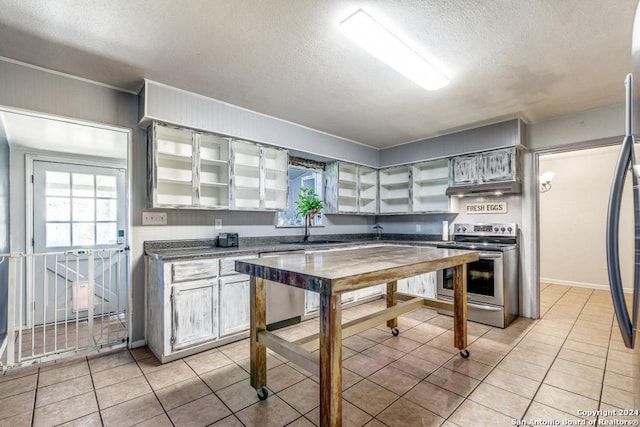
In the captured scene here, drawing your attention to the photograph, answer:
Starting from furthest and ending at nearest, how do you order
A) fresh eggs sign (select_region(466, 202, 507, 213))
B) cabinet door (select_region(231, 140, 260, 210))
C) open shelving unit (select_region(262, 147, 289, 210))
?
fresh eggs sign (select_region(466, 202, 507, 213)), open shelving unit (select_region(262, 147, 289, 210)), cabinet door (select_region(231, 140, 260, 210))

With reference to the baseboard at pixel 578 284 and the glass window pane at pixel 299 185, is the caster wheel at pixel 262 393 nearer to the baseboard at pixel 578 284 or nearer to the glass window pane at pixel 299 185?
the glass window pane at pixel 299 185

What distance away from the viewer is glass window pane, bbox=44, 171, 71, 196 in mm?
3789

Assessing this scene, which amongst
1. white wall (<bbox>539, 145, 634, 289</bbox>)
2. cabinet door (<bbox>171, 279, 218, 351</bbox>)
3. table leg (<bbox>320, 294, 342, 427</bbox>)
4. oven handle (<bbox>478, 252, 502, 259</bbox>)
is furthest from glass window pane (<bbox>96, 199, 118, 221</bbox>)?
white wall (<bbox>539, 145, 634, 289</bbox>)

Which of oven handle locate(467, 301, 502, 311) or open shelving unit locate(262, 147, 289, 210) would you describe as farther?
open shelving unit locate(262, 147, 289, 210)

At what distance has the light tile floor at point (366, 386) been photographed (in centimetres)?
189

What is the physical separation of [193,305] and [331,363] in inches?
65.1

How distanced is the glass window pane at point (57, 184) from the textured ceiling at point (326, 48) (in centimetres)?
188

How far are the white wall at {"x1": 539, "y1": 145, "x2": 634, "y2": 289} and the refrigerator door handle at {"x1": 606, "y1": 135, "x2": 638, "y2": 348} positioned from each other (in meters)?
4.72

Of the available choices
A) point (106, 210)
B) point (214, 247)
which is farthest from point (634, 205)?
point (106, 210)

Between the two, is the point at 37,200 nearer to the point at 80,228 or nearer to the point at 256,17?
the point at 80,228

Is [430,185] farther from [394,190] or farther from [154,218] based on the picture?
[154,218]

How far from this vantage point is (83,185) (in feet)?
13.3

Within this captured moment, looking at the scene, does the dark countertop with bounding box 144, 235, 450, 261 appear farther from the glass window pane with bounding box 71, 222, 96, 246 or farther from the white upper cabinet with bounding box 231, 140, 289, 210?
the glass window pane with bounding box 71, 222, 96, 246

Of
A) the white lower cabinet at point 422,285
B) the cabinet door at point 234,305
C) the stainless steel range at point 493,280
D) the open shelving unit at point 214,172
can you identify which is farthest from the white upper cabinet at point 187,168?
the stainless steel range at point 493,280
